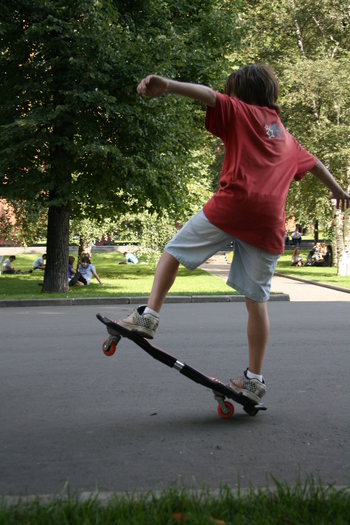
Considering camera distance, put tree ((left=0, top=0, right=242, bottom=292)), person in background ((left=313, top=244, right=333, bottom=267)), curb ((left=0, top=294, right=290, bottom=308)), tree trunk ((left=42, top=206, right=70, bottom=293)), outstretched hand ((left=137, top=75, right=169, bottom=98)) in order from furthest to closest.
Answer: person in background ((left=313, top=244, right=333, bottom=267)) → tree trunk ((left=42, top=206, right=70, bottom=293)) → tree ((left=0, top=0, right=242, bottom=292)) → curb ((left=0, top=294, right=290, bottom=308)) → outstretched hand ((left=137, top=75, right=169, bottom=98))

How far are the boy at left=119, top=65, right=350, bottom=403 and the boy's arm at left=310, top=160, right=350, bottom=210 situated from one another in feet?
0.91

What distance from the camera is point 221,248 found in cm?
406

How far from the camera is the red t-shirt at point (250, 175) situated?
3883 mm

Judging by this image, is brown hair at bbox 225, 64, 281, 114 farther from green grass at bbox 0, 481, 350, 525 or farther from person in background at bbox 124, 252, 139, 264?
person in background at bbox 124, 252, 139, 264

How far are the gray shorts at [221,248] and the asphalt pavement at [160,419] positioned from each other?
2.75 feet

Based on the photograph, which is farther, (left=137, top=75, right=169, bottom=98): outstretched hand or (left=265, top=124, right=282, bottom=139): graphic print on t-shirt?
(left=265, top=124, right=282, bottom=139): graphic print on t-shirt

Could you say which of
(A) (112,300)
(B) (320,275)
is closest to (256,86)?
(A) (112,300)

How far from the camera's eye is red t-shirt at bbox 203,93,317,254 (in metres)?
3.88

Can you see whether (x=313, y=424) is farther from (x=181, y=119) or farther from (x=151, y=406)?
(x=181, y=119)

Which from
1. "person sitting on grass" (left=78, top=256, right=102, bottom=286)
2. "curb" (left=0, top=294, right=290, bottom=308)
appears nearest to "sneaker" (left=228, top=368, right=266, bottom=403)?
"curb" (left=0, top=294, right=290, bottom=308)

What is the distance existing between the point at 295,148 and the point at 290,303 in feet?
32.3

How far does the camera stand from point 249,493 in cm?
279

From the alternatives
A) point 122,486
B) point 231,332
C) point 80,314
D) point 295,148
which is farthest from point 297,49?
point 122,486

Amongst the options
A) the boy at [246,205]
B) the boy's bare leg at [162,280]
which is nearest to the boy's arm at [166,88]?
the boy at [246,205]
